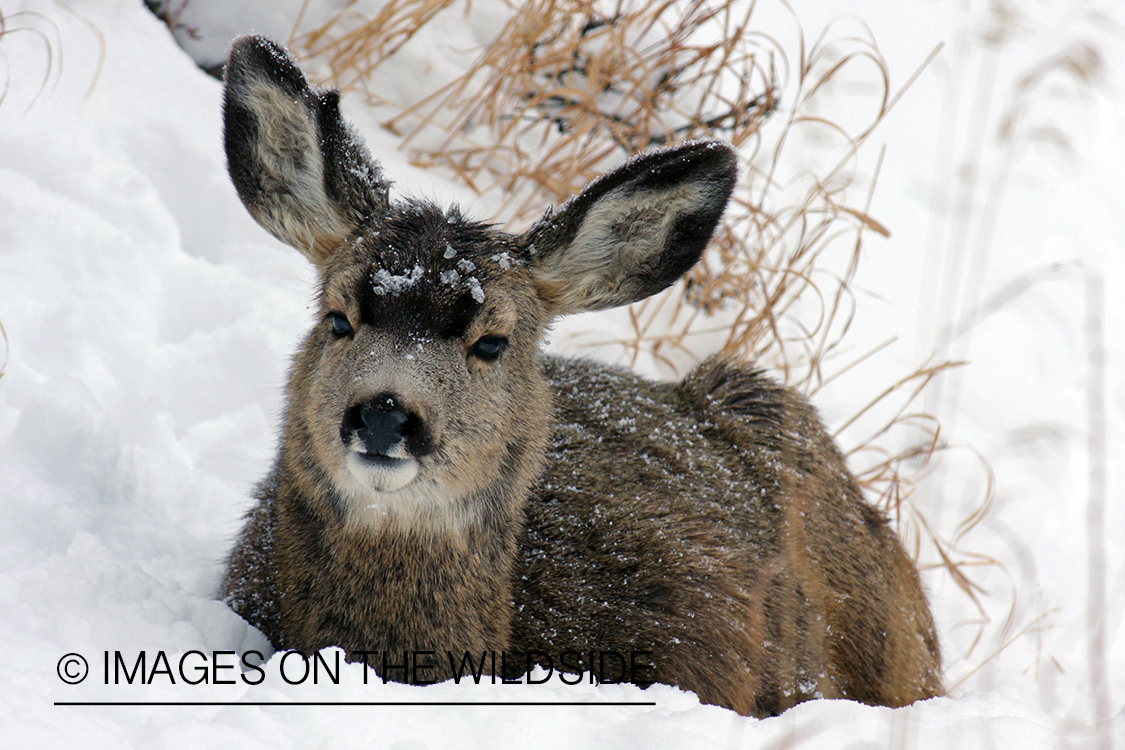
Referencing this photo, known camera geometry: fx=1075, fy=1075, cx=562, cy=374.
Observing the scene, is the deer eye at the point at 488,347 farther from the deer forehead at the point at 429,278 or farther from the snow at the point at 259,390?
the snow at the point at 259,390

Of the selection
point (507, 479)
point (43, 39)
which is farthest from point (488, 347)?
point (43, 39)

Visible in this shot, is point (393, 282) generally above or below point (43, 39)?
below

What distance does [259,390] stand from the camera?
14.5 feet

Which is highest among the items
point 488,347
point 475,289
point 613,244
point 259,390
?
point 259,390

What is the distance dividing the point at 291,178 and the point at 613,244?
1059 mm

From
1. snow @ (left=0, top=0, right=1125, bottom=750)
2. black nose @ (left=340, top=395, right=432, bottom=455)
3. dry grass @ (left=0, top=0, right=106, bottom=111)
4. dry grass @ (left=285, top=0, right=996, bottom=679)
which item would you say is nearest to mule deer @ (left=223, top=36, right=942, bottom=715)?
black nose @ (left=340, top=395, right=432, bottom=455)

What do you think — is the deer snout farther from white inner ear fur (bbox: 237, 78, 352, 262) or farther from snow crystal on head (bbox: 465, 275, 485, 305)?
white inner ear fur (bbox: 237, 78, 352, 262)

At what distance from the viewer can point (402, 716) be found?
8.11 feet

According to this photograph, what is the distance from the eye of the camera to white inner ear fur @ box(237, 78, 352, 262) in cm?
332

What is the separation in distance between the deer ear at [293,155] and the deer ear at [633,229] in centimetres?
56

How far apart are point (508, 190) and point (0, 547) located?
3277 mm

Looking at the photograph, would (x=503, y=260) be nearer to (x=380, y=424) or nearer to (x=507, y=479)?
(x=507, y=479)

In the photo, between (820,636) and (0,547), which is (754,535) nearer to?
(820,636)

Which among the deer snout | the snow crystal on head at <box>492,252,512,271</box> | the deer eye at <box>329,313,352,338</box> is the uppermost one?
the snow crystal on head at <box>492,252,512,271</box>
